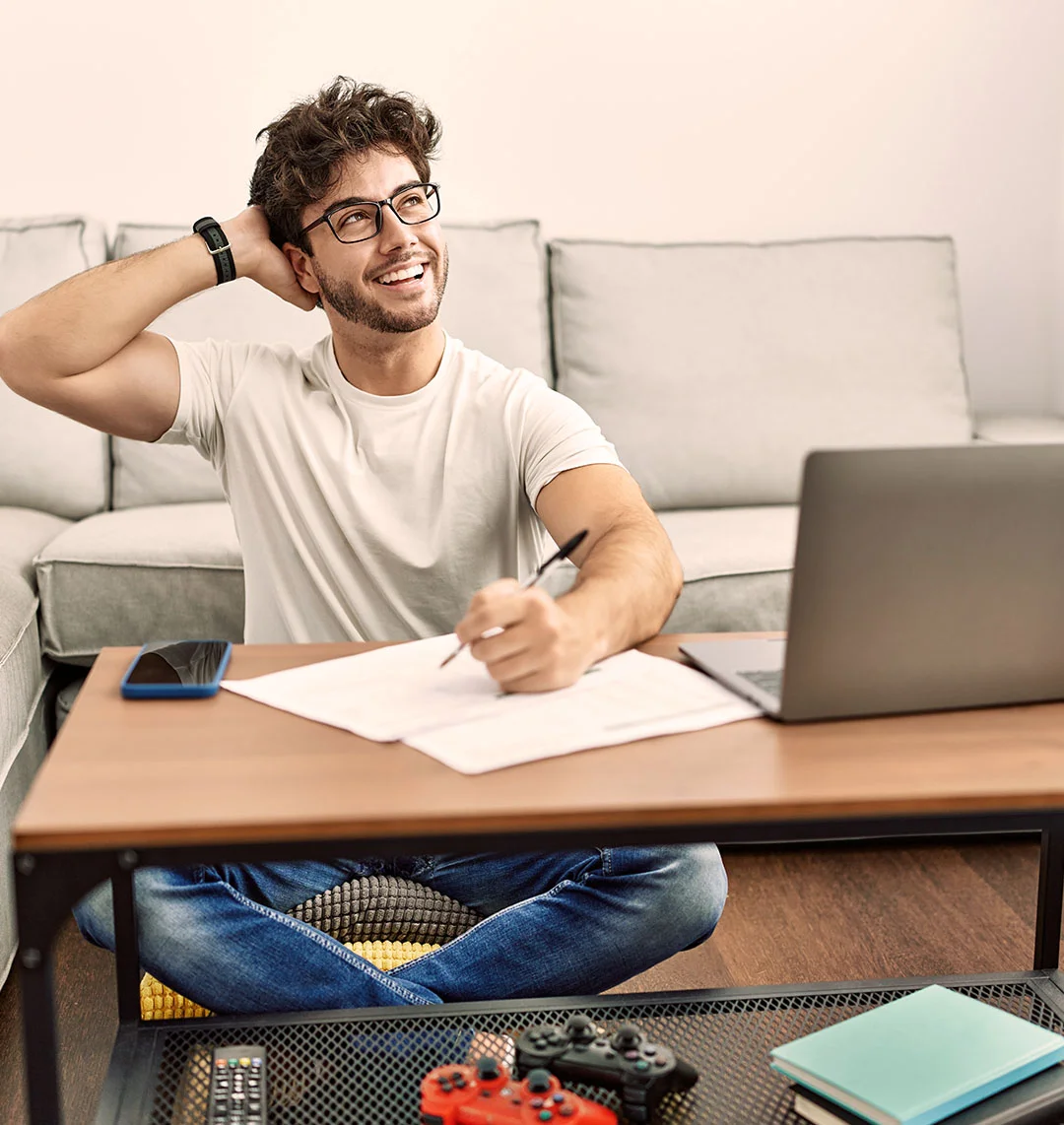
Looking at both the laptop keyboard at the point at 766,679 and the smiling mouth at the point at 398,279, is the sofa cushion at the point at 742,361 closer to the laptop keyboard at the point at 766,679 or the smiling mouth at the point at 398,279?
the smiling mouth at the point at 398,279

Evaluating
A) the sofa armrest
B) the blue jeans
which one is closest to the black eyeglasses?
the blue jeans

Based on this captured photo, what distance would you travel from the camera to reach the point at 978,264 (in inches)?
120

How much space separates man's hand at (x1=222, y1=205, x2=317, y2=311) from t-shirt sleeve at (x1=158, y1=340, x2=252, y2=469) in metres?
0.10

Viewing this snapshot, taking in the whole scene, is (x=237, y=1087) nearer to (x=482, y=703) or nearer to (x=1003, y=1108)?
(x=482, y=703)

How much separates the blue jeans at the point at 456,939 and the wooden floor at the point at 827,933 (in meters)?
0.34

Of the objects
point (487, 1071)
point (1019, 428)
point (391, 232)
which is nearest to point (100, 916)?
point (487, 1071)

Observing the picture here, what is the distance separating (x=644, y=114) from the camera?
9.36 ft

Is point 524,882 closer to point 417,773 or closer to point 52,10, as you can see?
point 417,773

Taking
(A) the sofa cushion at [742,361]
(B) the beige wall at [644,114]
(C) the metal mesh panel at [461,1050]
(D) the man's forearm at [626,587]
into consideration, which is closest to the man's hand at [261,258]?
(D) the man's forearm at [626,587]

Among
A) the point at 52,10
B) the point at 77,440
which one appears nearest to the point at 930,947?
the point at 77,440

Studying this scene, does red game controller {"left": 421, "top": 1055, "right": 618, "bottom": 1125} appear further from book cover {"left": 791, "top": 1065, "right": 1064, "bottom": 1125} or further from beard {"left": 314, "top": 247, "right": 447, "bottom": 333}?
beard {"left": 314, "top": 247, "right": 447, "bottom": 333}

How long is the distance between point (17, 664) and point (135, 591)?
0.28m

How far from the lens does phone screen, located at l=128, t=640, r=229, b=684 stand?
99cm

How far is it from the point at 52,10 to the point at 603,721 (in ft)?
7.86
